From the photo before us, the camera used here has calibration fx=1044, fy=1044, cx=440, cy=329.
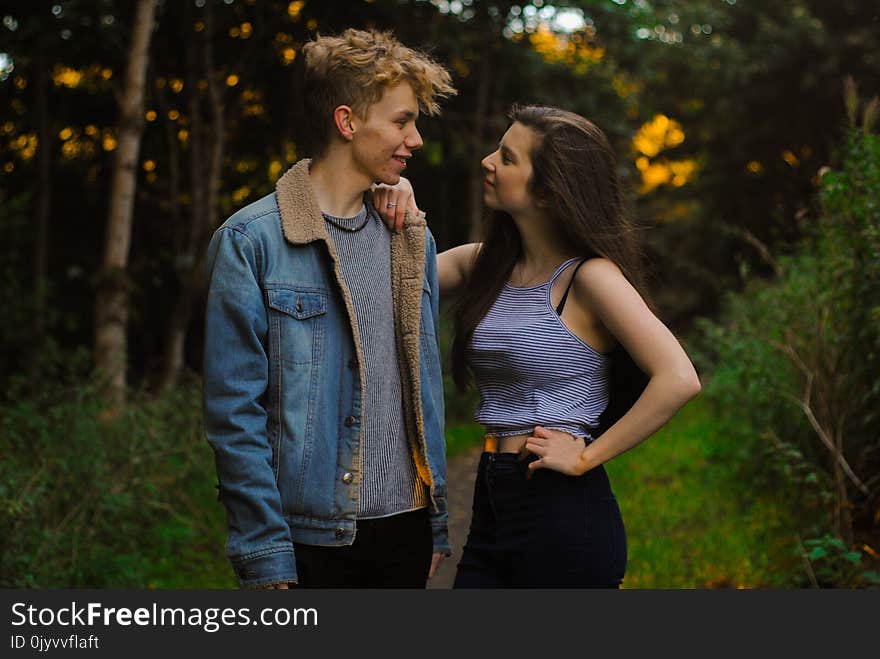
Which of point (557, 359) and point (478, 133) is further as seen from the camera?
point (478, 133)

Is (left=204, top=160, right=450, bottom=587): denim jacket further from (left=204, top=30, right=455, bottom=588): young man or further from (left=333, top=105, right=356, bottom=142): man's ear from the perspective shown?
(left=333, top=105, right=356, bottom=142): man's ear

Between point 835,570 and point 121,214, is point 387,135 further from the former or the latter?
point 121,214

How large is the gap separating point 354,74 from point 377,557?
126cm

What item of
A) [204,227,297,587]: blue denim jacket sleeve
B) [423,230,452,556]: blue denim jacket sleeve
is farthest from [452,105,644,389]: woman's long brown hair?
[204,227,297,587]: blue denim jacket sleeve

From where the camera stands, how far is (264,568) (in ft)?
8.14

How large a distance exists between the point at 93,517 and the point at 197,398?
222 centimetres

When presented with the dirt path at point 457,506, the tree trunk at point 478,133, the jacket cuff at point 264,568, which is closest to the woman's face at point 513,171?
the jacket cuff at point 264,568

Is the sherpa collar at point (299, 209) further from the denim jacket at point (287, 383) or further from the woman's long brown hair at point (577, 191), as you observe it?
the woman's long brown hair at point (577, 191)

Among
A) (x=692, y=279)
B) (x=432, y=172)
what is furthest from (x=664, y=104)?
(x=432, y=172)

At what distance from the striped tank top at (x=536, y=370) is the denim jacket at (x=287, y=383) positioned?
207 mm

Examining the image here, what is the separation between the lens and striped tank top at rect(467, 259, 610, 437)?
2.80 metres

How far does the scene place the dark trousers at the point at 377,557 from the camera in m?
2.66

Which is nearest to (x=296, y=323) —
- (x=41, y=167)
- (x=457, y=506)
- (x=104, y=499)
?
(x=104, y=499)

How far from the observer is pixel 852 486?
5746 millimetres
